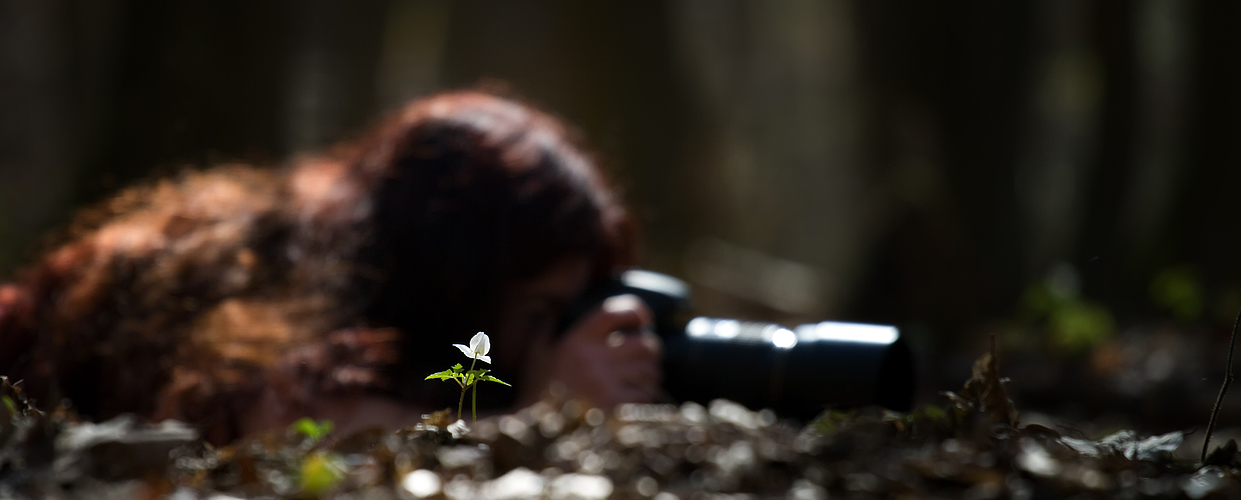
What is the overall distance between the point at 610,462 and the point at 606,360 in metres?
0.93

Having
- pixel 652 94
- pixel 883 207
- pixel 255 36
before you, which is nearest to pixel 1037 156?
pixel 883 207

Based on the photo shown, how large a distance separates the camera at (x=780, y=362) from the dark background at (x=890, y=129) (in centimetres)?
140

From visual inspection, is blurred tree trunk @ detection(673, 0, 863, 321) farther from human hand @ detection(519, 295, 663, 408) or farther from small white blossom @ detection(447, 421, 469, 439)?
small white blossom @ detection(447, 421, 469, 439)

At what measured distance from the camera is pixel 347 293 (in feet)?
5.33

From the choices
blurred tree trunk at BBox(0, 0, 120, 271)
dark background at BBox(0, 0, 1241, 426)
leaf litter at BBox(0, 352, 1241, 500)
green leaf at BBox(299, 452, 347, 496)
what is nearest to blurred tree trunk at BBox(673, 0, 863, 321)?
dark background at BBox(0, 0, 1241, 426)

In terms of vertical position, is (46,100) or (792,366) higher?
(46,100)

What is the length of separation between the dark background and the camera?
1.40 meters

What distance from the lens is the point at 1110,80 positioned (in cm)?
513

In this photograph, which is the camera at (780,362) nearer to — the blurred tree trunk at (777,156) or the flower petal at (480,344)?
the flower petal at (480,344)

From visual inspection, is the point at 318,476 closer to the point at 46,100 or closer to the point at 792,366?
the point at 792,366

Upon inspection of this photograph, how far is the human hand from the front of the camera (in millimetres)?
1610

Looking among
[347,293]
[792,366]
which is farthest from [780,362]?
[347,293]

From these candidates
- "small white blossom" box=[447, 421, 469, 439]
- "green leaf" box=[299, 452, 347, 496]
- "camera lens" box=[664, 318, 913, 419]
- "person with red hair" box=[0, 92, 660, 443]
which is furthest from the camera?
"person with red hair" box=[0, 92, 660, 443]

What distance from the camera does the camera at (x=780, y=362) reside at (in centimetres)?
141
